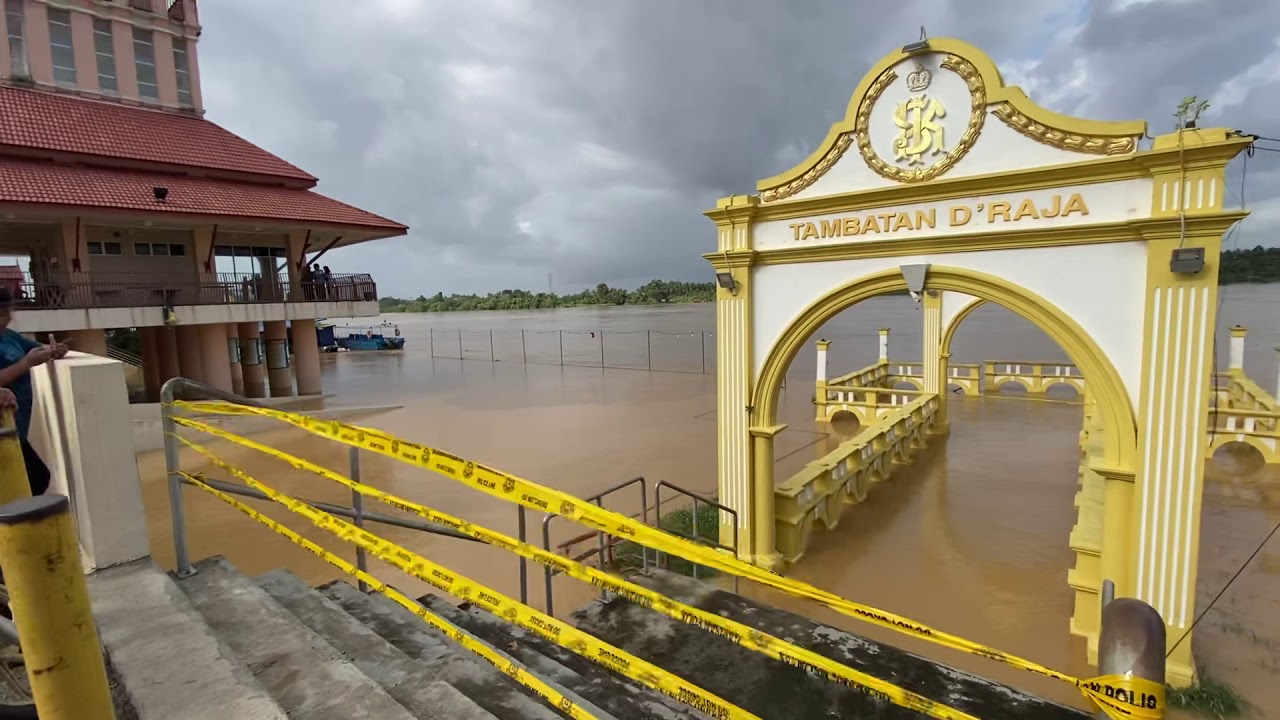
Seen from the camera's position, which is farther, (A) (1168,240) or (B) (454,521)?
(A) (1168,240)

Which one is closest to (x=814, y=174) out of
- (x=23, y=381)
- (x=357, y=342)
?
(x=23, y=381)

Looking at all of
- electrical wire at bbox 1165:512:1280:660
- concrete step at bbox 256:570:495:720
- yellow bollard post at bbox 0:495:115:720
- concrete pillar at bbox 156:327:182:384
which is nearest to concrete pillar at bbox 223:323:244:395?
concrete pillar at bbox 156:327:182:384

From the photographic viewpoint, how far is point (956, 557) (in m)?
7.97

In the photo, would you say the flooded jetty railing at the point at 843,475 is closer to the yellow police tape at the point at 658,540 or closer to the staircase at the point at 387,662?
the staircase at the point at 387,662

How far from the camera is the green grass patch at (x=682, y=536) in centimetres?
754

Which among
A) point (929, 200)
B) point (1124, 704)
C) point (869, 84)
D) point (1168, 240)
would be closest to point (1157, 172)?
point (1168, 240)

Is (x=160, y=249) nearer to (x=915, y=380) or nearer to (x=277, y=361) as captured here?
(x=277, y=361)

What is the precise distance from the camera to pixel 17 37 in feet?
57.5

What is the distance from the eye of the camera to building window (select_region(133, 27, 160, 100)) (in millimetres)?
19438

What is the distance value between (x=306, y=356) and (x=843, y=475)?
18.1 meters

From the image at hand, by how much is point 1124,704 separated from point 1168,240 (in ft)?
16.2

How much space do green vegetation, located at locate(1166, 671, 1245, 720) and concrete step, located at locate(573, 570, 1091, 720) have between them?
182 centimetres

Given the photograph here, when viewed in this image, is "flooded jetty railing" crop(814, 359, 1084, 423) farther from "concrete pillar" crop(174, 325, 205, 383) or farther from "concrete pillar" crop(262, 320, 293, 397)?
"concrete pillar" crop(174, 325, 205, 383)

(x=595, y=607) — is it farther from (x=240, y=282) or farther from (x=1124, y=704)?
(x=240, y=282)
